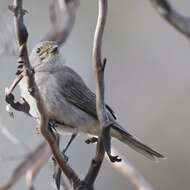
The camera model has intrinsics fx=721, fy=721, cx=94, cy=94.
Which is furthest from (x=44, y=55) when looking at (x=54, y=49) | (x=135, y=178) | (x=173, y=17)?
(x=173, y=17)

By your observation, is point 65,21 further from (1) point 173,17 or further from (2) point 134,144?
(1) point 173,17

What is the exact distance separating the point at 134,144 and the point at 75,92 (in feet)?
1.74

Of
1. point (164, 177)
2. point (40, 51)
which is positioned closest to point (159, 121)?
point (164, 177)

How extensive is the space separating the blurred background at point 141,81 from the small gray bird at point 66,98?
5.93ft

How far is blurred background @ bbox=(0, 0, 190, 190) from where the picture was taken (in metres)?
7.08

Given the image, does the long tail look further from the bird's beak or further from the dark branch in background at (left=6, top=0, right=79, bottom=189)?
the dark branch in background at (left=6, top=0, right=79, bottom=189)

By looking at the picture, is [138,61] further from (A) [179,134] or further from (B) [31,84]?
(B) [31,84]

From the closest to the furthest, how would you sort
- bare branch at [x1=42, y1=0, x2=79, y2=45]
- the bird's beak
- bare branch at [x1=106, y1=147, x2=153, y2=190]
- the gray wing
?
bare branch at [x1=106, y1=147, x2=153, y2=190] < bare branch at [x1=42, y1=0, x2=79, y2=45] < the gray wing < the bird's beak

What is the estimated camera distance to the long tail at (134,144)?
170 inches

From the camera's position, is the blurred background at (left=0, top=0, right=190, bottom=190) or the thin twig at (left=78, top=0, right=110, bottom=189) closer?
the thin twig at (left=78, top=0, right=110, bottom=189)

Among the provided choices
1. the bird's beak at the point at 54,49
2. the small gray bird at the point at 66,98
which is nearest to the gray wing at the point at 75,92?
the small gray bird at the point at 66,98

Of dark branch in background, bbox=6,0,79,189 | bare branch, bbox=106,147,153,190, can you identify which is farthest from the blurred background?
dark branch in background, bbox=6,0,79,189

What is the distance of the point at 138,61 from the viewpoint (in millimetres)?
7703

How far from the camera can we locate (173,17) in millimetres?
2197
